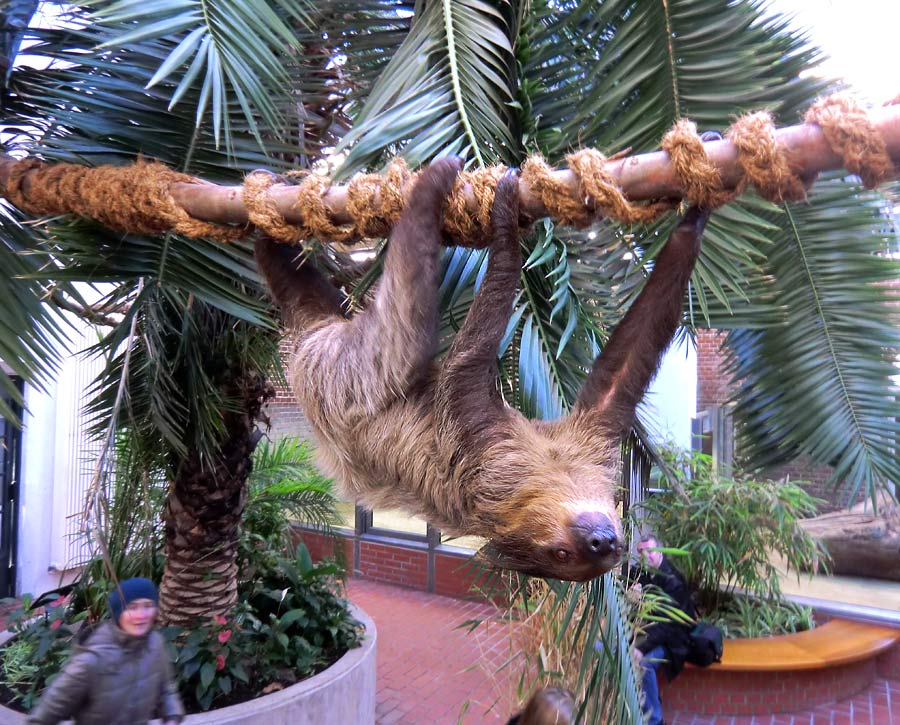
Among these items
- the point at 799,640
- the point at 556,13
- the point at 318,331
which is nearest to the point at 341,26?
the point at 556,13

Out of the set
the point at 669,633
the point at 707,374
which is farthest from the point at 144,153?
the point at 707,374

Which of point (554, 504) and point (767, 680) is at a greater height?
point (554, 504)

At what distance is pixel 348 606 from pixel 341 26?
4.47 m

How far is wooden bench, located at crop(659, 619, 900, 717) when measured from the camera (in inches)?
224

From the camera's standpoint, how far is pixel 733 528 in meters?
6.07

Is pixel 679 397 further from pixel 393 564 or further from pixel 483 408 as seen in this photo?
pixel 483 408

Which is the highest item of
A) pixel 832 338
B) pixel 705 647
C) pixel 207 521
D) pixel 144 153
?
pixel 144 153

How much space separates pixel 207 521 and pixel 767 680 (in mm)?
5057

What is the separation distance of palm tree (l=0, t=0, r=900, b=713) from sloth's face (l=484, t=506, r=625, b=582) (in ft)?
1.52

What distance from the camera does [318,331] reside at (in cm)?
235

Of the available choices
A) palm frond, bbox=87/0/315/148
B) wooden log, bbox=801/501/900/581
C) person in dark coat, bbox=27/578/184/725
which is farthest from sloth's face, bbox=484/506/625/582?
wooden log, bbox=801/501/900/581

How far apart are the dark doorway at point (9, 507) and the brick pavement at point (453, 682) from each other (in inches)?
175

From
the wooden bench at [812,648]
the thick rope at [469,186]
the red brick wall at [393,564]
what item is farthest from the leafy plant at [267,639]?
the wooden bench at [812,648]

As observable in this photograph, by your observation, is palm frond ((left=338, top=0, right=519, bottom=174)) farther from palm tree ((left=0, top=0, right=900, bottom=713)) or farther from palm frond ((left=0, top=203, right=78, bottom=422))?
palm frond ((left=0, top=203, right=78, bottom=422))
